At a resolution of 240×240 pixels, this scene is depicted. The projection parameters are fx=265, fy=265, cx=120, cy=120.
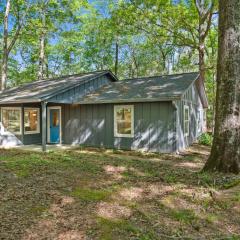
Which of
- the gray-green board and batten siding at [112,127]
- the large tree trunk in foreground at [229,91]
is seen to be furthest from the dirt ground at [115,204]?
the gray-green board and batten siding at [112,127]

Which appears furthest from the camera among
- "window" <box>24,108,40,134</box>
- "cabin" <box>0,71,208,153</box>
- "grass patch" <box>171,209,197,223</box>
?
"window" <box>24,108,40,134</box>

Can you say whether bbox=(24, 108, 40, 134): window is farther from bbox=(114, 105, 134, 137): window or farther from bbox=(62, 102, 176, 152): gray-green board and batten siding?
bbox=(114, 105, 134, 137): window

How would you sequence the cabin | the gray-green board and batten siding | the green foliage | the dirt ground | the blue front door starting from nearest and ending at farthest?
1. the dirt ground
2. the gray-green board and batten siding
3. the cabin
4. the blue front door
5. the green foliage

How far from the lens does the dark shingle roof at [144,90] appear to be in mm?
11812

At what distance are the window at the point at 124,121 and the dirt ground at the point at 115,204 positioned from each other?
5043 millimetres

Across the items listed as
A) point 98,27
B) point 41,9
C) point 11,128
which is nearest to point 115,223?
point 11,128

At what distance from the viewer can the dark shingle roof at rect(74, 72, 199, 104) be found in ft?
38.8

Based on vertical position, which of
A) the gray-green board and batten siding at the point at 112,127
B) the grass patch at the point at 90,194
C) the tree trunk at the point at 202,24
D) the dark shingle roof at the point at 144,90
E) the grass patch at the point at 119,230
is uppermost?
the tree trunk at the point at 202,24

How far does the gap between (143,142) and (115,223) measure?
324 inches

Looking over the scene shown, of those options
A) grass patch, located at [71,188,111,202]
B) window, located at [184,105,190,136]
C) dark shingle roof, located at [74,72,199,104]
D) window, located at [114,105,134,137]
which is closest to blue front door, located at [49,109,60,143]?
dark shingle roof, located at [74,72,199,104]

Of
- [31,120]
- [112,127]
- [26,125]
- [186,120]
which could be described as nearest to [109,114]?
[112,127]

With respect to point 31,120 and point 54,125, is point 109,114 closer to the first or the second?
point 54,125

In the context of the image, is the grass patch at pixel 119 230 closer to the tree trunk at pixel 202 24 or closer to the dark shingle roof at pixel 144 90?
the dark shingle roof at pixel 144 90

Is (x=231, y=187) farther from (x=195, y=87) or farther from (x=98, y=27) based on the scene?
(x=98, y=27)
